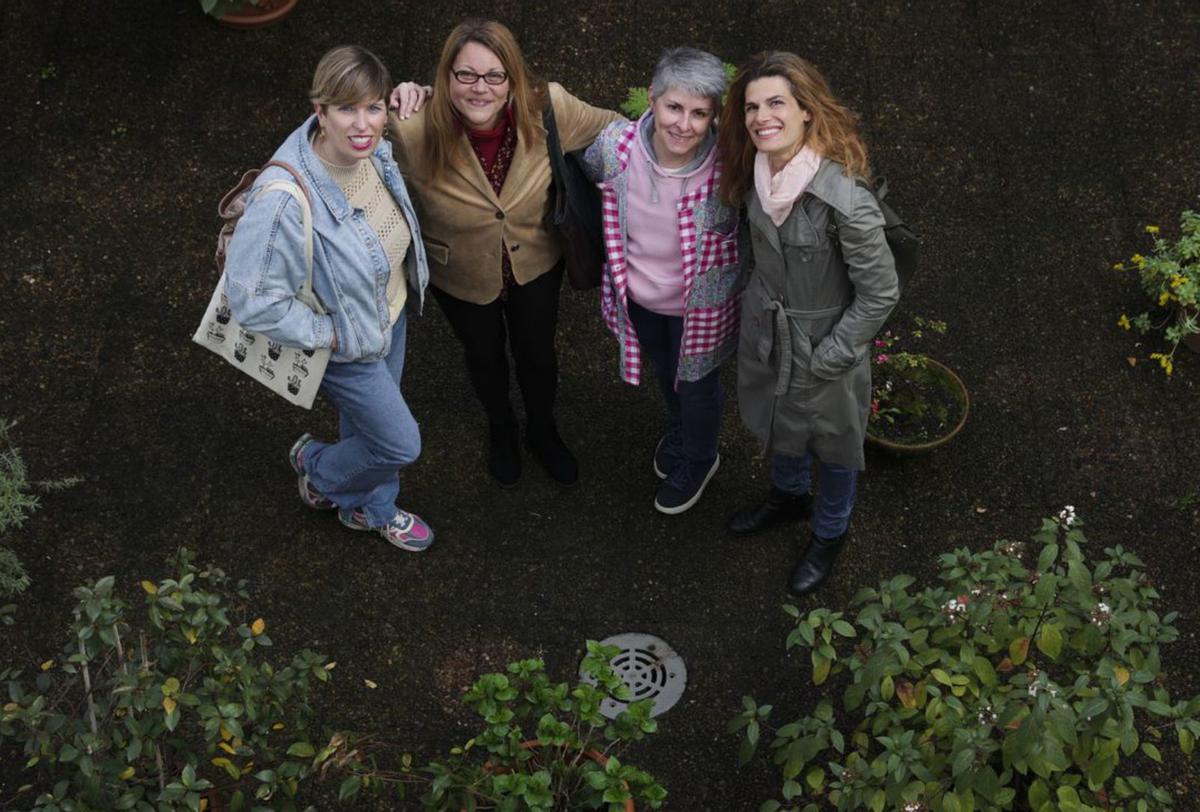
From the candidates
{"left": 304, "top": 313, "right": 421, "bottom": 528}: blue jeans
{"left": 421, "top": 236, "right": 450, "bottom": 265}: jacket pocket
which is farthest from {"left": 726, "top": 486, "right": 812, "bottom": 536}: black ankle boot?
{"left": 421, "top": 236, "right": 450, "bottom": 265}: jacket pocket

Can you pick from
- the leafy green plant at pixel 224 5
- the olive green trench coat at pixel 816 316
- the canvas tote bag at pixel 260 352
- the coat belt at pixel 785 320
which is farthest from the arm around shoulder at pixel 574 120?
the leafy green plant at pixel 224 5

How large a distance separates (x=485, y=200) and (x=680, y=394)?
1039 millimetres

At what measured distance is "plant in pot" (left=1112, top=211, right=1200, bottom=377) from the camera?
214 inches

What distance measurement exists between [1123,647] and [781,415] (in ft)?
4.73

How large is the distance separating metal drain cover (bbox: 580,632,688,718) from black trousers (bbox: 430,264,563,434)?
3.11ft

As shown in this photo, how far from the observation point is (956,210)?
6086 mm

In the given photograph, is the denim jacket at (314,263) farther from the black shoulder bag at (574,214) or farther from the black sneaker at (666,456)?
the black sneaker at (666,456)

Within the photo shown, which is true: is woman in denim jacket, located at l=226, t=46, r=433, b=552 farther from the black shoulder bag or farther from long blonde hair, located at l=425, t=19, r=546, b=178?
the black shoulder bag

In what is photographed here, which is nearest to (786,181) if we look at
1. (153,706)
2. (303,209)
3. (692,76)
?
(692,76)

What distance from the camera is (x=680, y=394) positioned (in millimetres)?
4848

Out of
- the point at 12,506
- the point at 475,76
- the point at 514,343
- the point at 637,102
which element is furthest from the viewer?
the point at 637,102

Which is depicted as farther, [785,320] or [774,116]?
[785,320]

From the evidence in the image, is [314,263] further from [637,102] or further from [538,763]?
[637,102]

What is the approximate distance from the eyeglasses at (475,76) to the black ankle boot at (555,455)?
5.51ft
